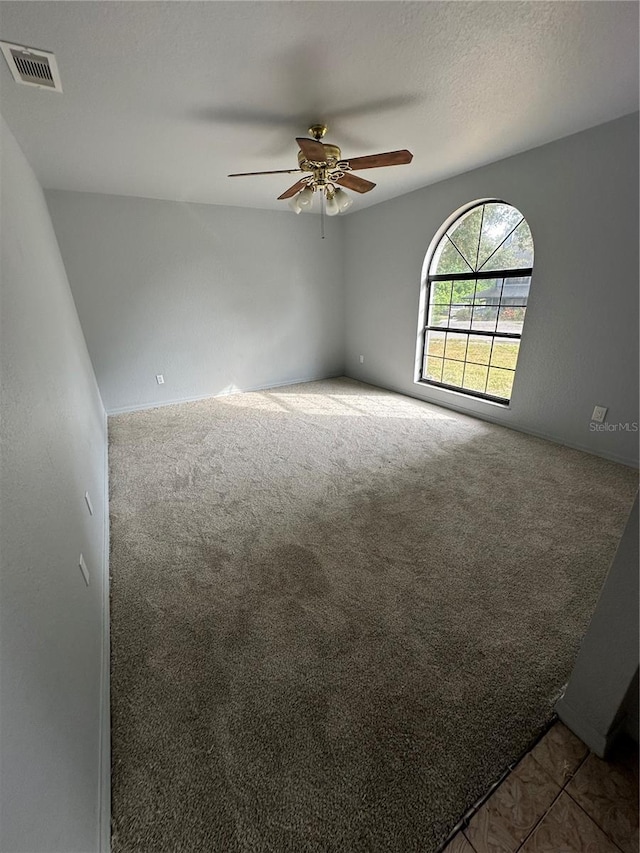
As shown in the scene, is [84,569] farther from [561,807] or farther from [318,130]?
[318,130]

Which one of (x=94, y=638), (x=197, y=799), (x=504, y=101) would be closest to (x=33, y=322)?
(x=94, y=638)

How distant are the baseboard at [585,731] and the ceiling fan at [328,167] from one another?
265cm

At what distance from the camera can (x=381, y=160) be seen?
2.01 metres

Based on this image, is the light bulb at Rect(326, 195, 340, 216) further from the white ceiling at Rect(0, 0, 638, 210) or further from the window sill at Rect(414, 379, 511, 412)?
the window sill at Rect(414, 379, 511, 412)

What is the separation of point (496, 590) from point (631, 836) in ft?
2.64

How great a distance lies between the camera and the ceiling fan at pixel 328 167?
1.95m

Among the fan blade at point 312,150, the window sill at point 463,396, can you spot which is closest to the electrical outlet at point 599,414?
the window sill at point 463,396

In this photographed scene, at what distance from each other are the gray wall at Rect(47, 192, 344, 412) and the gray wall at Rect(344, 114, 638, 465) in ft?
5.47

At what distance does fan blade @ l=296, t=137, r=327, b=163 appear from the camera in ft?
6.10

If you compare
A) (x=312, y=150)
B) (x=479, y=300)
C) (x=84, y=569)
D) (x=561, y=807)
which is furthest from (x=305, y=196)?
(x=561, y=807)

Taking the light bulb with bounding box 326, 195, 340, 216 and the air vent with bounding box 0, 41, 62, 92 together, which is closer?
the air vent with bounding box 0, 41, 62, 92

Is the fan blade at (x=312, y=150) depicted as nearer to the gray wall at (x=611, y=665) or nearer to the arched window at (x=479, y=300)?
the arched window at (x=479, y=300)

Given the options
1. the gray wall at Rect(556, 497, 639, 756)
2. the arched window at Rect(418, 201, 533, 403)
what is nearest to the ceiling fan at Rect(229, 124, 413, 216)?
the arched window at Rect(418, 201, 533, 403)

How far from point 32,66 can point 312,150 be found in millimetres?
1354
